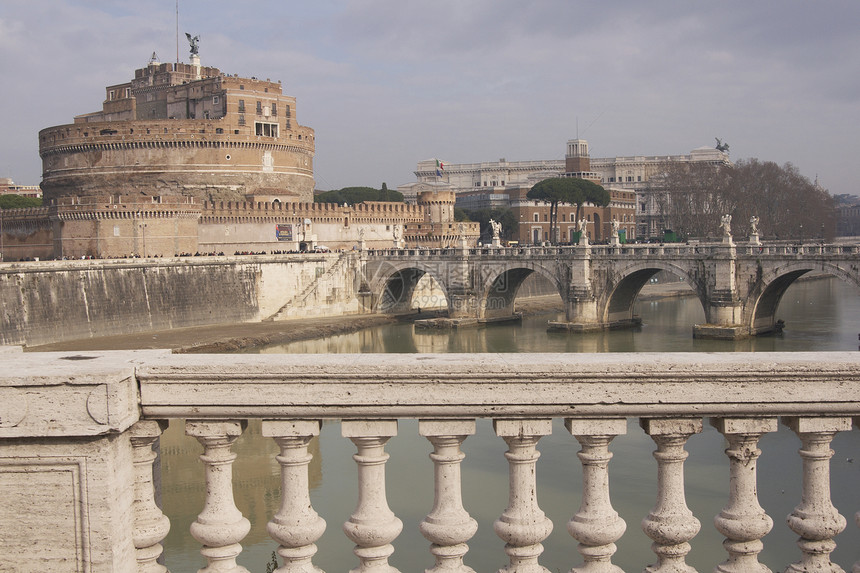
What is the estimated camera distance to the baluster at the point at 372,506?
2930 millimetres

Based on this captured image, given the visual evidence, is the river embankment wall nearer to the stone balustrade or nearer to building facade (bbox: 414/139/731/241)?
the stone balustrade

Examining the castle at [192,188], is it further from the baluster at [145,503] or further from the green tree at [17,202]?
the baluster at [145,503]

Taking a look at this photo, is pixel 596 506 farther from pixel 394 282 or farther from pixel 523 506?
pixel 394 282

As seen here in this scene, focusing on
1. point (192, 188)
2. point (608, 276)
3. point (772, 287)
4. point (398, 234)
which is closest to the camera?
point (772, 287)

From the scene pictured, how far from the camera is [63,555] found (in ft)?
9.22

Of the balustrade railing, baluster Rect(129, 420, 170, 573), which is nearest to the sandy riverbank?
the balustrade railing

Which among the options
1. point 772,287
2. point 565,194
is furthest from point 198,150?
point 565,194

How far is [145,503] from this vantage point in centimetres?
299

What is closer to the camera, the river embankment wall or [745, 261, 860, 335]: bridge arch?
the river embankment wall

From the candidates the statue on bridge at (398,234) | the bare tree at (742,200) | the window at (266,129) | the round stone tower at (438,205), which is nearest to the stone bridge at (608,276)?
the statue on bridge at (398,234)

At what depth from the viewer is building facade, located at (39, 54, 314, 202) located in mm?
46406

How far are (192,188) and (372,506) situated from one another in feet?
152

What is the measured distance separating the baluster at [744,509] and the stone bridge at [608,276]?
28.8m

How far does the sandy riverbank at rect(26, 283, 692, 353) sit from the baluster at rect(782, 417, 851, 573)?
2354cm
